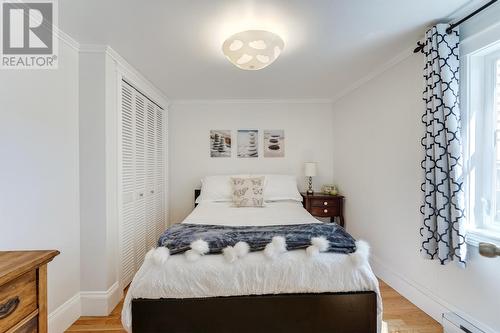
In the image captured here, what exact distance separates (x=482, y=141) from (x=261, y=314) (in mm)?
1919

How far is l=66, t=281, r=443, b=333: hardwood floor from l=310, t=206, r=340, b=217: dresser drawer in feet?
4.70

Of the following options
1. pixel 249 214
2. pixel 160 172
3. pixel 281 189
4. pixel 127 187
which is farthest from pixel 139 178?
pixel 281 189

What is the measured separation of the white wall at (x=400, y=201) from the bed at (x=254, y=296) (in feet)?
2.36

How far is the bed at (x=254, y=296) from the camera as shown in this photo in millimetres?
1544

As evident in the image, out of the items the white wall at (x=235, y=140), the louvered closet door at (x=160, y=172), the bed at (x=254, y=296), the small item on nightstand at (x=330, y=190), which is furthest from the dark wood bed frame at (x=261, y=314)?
the white wall at (x=235, y=140)

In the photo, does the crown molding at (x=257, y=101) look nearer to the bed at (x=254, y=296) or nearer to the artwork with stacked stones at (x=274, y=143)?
the artwork with stacked stones at (x=274, y=143)

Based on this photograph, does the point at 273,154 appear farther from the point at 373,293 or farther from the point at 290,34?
the point at 373,293

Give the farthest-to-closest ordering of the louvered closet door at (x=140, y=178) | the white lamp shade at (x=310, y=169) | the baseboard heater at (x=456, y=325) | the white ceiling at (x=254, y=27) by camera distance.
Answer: the white lamp shade at (x=310, y=169), the louvered closet door at (x=140, y=178), the white ceiling at (x=254, y=27), the baseboard heater at (x=456, y=325)

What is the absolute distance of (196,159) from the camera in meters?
3.92

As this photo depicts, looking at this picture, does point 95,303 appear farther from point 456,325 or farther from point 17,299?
point 456,325

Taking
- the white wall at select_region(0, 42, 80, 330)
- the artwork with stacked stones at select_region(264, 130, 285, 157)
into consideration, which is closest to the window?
the artwork with stacked stones at select_region(264, 130, 285, 157)

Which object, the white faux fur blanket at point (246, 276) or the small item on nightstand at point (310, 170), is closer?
the white faux fur blanket at point (246, 276)

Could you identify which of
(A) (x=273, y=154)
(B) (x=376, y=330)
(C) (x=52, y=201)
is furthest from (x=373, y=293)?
(A) (x=273, y=154)

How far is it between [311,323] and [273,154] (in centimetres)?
266
